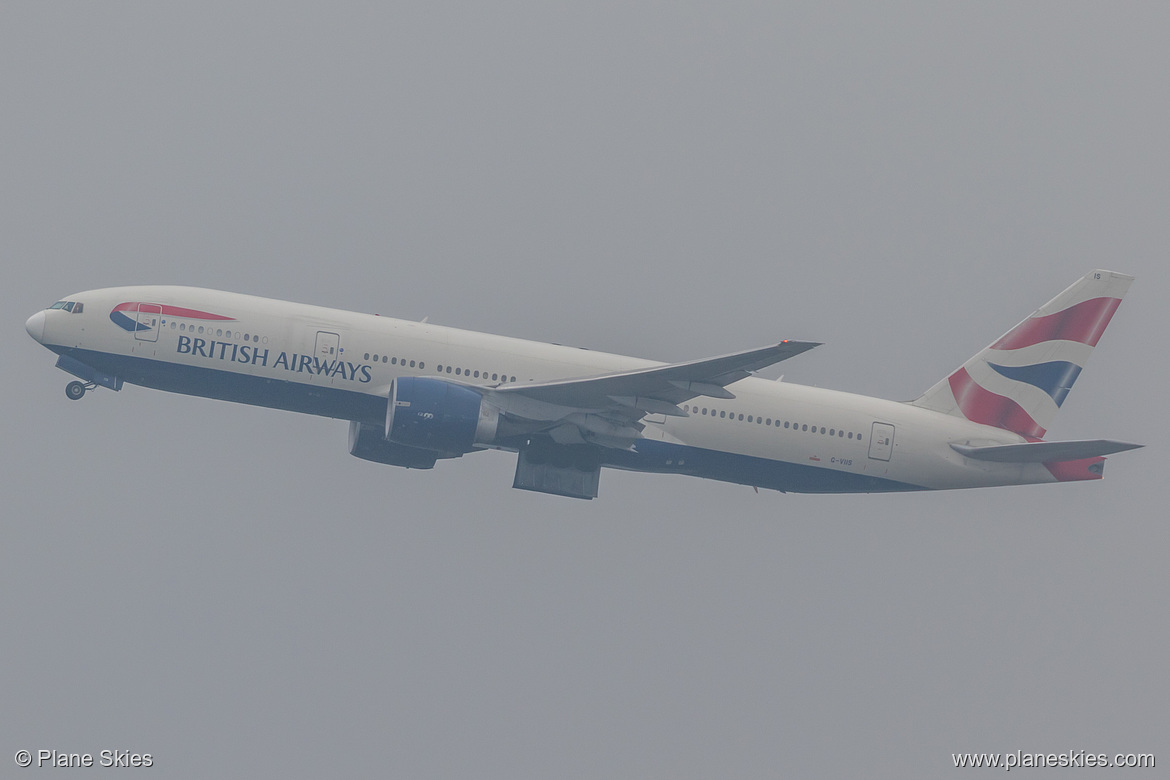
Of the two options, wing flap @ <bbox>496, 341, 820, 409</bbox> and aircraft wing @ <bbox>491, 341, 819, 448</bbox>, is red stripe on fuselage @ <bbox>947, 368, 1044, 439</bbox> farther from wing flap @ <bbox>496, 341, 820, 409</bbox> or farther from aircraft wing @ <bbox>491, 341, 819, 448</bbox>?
wing flap @ <bbox>496, 341, 820, 409</bbox>

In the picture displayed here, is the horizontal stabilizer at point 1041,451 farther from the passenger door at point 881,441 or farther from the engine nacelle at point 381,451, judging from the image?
the engine nacelle at point 381,451

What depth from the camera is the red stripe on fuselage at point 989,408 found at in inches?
1690

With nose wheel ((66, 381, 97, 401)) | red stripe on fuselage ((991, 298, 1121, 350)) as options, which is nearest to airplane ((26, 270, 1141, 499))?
nose wheel ((66, 381, 97, 401))

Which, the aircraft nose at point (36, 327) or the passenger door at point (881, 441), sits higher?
the aircraft nose at point (36, 327)

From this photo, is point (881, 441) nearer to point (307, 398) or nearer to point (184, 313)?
point (307, 398)

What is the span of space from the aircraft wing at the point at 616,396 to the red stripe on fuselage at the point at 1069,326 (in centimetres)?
1278

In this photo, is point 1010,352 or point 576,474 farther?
point 1010,352

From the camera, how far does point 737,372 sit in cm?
3578

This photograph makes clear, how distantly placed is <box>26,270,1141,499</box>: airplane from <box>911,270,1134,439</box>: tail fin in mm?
1352

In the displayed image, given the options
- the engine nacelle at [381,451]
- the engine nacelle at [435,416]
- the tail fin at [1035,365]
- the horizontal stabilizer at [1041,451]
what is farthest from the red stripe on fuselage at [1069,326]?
the engine nacelle at [381,451]

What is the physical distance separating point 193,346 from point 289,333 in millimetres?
2707

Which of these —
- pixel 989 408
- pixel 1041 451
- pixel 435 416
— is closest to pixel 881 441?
pixel 989 408

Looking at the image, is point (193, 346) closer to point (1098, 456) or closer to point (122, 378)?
point (122, 378)

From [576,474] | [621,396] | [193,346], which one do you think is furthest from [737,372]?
[193,346]
